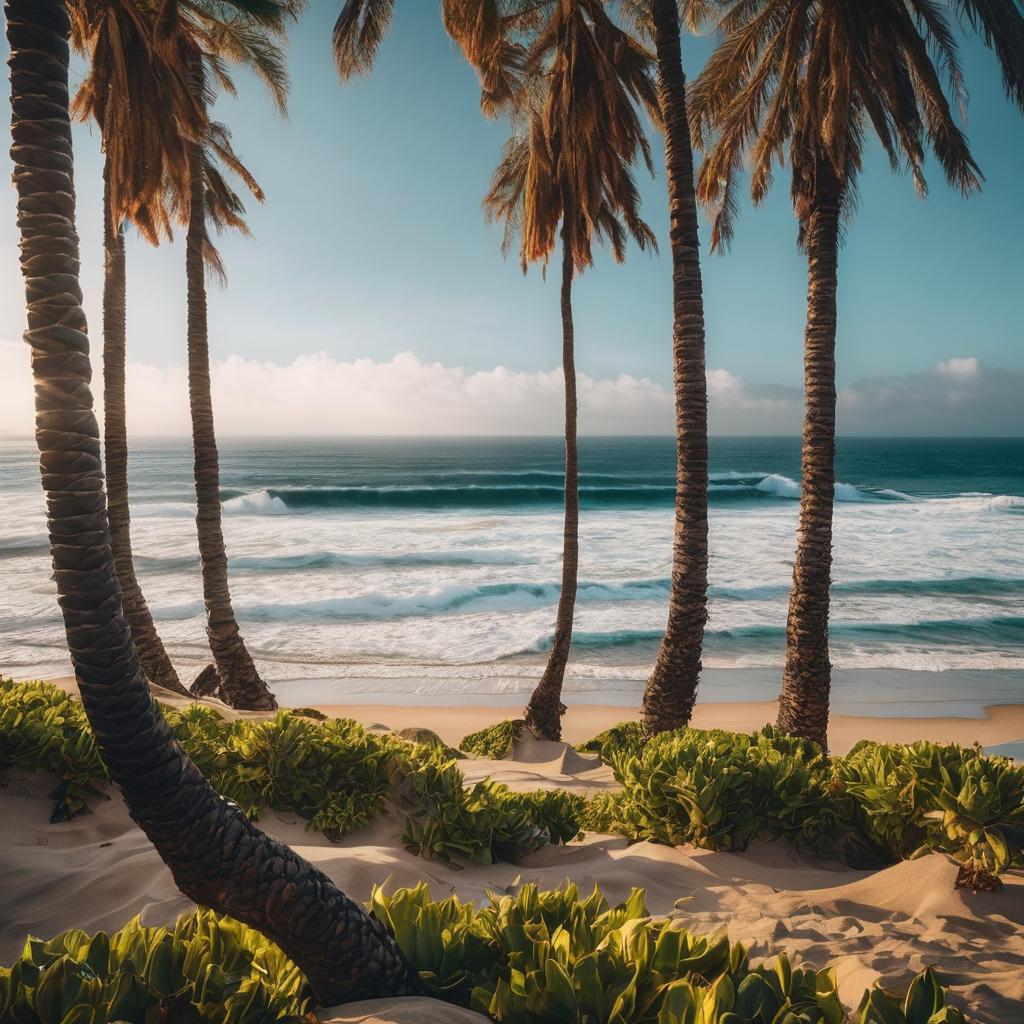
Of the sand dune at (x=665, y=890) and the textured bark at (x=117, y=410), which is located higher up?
the textured bark at (x=117, y=410)

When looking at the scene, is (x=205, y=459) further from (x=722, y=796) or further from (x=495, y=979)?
(x=495, y=979)

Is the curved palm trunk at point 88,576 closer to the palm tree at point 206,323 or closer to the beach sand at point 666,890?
the beach sand at point 666,890

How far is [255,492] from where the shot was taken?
182 feet

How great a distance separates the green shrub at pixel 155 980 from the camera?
210 centimetres

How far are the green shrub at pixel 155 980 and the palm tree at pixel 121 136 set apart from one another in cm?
589

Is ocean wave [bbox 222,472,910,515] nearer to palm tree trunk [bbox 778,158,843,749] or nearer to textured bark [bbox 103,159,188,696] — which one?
textured bark [bbox 103,159,188,696]

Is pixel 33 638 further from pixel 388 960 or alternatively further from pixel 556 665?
pixel 388 960

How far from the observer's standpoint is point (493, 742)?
10.8 meters

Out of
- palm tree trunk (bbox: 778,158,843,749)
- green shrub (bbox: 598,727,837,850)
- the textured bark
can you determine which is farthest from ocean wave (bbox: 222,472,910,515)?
green shrub (bbox: 598,727,837,850)

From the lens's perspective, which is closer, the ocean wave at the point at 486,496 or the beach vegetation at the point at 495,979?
the beach vegetation at the point at 495,979

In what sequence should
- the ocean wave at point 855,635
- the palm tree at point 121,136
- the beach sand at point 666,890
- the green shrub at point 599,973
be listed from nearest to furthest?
the green shrub at point 599,973
the beach sand at point 666,890
the palm tree at point 121,136
the ocean wave at point 855,635

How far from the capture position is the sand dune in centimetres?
310

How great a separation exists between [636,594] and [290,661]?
13211 mm

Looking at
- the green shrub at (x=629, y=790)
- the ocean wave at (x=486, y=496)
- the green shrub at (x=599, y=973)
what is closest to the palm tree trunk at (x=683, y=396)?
the green shrub at (x=629, y=790)
